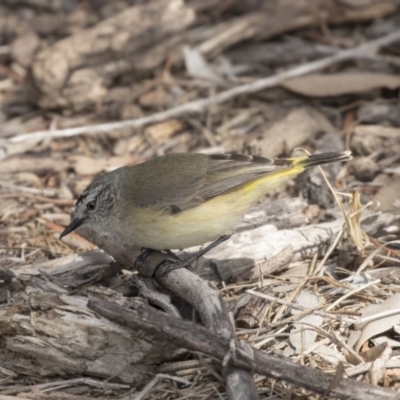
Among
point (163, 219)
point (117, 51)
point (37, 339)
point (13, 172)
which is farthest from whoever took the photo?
point (117, 51)

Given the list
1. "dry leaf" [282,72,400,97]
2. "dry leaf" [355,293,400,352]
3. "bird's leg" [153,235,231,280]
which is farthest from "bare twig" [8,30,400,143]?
"dry leaf" [355,293,400,352]

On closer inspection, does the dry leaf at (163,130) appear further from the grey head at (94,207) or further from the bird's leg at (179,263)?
the bird's leg at (179,263)

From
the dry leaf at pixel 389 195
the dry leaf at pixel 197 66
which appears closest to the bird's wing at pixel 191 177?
the dry leaf at pixel 389 195

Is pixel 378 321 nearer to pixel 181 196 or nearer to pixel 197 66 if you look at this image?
pixel 181 196

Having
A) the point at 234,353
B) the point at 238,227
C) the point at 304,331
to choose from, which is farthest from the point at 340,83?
the point at 234,353

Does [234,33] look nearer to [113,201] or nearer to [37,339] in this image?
[113,201]

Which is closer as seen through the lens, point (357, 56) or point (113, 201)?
point (113, 201)

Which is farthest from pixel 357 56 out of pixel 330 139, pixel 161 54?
pixel 161 54
